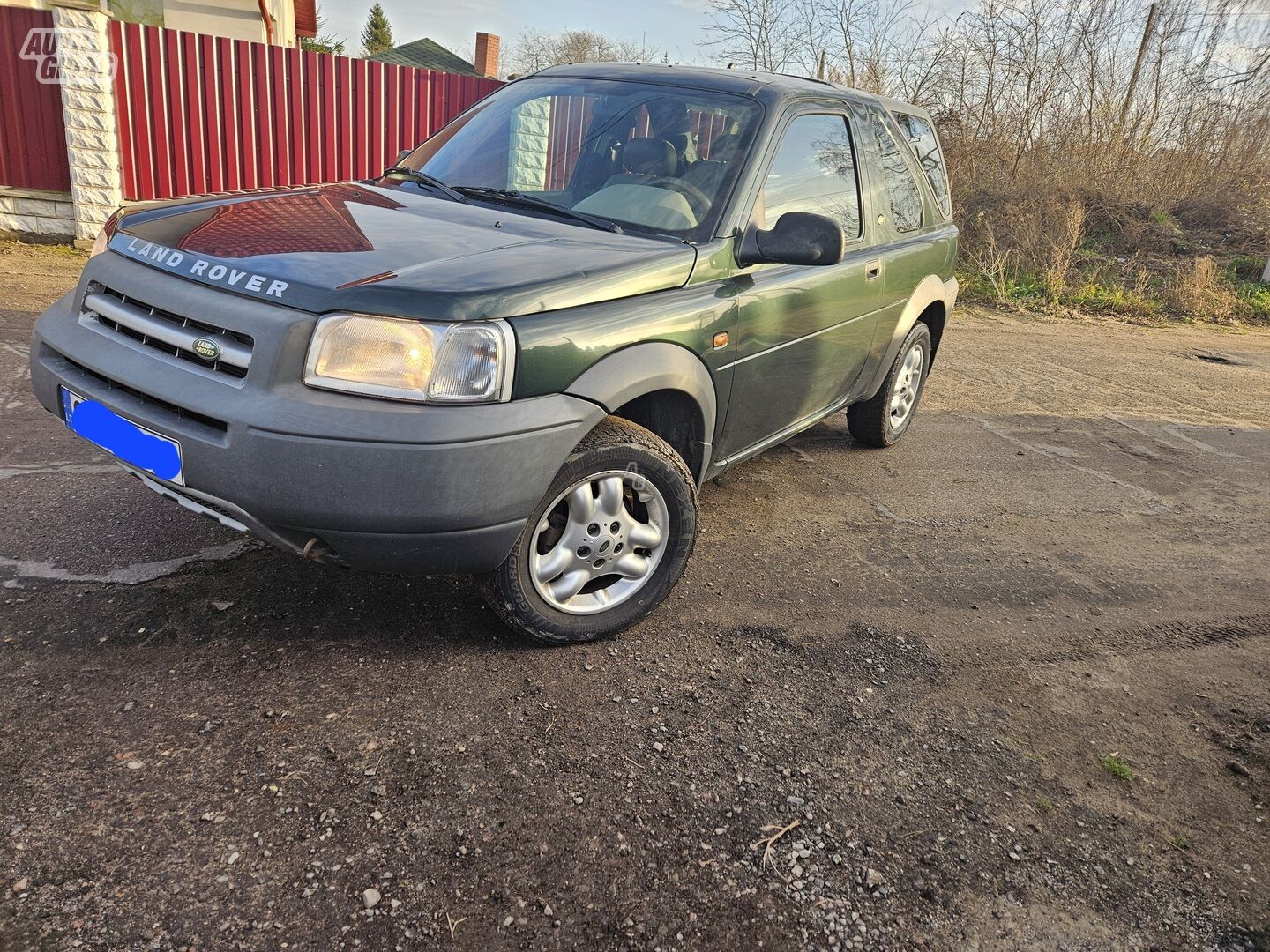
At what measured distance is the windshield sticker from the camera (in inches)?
98.6

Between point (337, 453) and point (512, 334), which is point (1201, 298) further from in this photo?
point (337, 453)

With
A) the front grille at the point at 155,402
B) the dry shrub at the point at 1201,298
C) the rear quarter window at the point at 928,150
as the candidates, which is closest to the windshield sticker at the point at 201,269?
the front grille at the point at 155,402

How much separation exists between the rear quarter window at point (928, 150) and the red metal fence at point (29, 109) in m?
8.00

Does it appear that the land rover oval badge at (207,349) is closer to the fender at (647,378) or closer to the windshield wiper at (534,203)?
the fender at (647,378)

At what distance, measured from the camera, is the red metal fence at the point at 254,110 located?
9.23 meters

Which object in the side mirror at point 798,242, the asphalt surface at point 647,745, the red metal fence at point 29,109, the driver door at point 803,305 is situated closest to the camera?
the asphalt surface at point 647,745

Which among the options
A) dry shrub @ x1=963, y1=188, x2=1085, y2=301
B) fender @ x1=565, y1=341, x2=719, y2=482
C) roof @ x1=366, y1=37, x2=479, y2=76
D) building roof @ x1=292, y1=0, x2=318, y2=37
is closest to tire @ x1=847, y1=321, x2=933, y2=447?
fender @ x1=565, y1=341, x2=719, y2=482

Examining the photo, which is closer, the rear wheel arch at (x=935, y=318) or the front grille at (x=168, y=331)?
the front grille at (x=168, y=331)

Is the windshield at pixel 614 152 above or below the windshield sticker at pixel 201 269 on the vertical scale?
above

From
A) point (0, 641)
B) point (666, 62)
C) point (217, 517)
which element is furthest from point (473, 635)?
point (666, 62)

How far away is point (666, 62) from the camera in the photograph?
415cm

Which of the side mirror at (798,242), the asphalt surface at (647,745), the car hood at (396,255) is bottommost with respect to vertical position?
the asphalt surface at (647,745)

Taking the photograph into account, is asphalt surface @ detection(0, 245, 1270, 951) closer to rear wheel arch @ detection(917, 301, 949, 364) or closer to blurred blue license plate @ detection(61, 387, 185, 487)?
blurred blue license plate @ detection(61, 387, 185, 487)

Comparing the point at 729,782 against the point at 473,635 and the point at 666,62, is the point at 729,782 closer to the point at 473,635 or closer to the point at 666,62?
the point at 473,635
